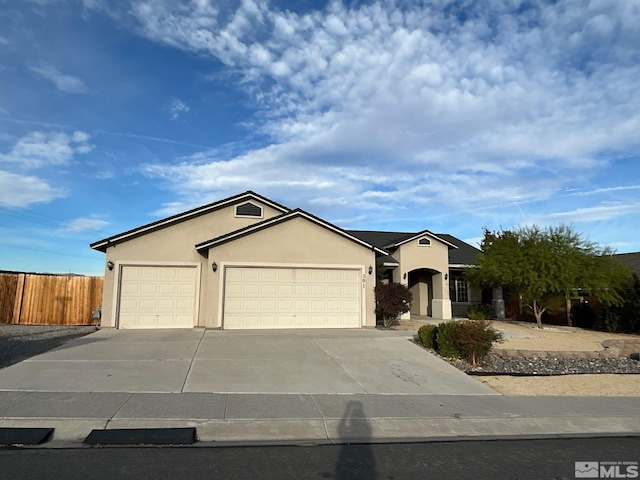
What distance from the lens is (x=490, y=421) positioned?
7160 mm

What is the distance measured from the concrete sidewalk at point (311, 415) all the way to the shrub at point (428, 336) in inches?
176

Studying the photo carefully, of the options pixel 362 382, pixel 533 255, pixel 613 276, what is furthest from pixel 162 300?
pixel 613 276

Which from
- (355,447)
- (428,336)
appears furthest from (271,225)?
(355,447)

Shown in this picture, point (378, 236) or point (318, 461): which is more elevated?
point (378, 236)

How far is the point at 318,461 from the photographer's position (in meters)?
5.32

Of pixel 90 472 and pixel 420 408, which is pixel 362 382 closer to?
pixel 420 408

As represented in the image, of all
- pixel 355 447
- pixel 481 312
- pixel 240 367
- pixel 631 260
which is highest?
pixel 631 260

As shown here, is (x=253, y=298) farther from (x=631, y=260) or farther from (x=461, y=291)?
(x=631, y=260)

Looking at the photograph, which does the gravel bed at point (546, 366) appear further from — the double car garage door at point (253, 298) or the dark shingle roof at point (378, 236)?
the dark shingle roof at point (378, 236)

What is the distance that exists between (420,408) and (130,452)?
446cm

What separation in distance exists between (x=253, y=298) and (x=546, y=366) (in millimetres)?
9289

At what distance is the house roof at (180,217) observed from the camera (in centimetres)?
1651

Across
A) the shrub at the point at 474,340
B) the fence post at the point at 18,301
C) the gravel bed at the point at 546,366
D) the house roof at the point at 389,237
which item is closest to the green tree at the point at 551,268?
the house roof at the point at 389,237

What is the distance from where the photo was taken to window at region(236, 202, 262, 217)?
61.8 feet
